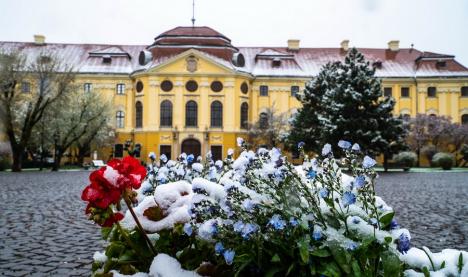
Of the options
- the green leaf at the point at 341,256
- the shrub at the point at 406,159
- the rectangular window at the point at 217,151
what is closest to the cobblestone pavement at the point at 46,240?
the green leaf at the point at 341,256

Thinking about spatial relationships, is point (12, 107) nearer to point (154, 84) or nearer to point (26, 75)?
point (26, 75)

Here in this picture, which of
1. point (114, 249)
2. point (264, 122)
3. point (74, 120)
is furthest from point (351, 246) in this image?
point (264, 122)

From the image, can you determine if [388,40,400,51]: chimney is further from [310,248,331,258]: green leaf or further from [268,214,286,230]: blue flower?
[268,214,286,230]: blue flower

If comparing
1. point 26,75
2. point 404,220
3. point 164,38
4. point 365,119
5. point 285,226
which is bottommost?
point 404,220

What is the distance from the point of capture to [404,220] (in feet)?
28.4

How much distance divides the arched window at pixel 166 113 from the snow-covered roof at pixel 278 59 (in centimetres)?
434

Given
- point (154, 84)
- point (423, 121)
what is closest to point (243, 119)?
point (154, 84)

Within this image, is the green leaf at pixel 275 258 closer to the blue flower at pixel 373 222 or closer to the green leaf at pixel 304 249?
the green leaf at pixel 304 249

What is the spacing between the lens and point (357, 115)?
30.8 metres

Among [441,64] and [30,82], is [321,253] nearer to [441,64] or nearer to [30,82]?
[30,82]

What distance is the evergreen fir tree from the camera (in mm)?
30266

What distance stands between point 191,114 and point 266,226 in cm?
4538

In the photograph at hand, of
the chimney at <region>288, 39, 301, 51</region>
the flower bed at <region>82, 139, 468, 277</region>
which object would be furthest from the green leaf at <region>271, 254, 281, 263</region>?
the chimney at <region>288, 39, 301, 51</region>

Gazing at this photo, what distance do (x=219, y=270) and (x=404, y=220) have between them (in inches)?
247
